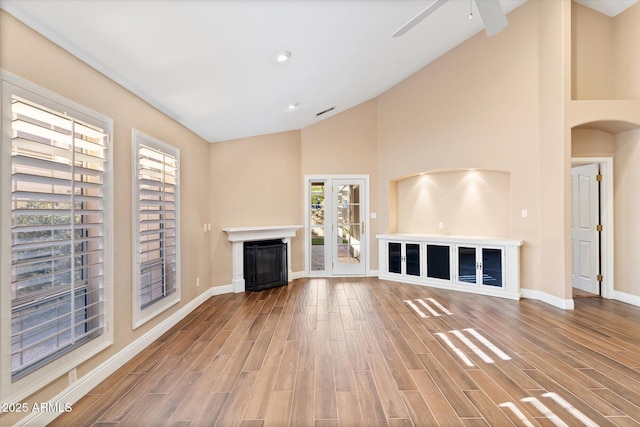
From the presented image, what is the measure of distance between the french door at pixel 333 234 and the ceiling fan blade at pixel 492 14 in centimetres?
401

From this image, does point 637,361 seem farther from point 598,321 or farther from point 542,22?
point 542,22

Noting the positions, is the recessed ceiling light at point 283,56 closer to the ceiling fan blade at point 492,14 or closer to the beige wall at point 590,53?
the ceiling fan blade at point 492,14

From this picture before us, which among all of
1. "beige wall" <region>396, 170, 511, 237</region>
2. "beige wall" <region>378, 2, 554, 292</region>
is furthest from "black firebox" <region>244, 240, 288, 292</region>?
"beige wall" <region>396, 170, 511, 237</region>

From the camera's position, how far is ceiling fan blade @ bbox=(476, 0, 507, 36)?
2228 millimetres

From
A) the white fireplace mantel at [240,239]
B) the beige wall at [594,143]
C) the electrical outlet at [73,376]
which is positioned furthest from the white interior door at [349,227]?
the electrical outlet at [73,376]

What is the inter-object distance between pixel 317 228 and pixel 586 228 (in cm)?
479

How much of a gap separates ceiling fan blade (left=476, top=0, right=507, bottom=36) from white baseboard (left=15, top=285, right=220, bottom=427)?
4.26 m

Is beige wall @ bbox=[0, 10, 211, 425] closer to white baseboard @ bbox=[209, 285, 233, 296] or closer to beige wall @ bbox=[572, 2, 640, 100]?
white baseboard @ bbox=[209, 285, 233, 296]

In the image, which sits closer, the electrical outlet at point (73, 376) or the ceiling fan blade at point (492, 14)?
the electrical outlet at point (73, 376)

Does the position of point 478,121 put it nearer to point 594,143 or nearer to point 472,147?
point 472,147

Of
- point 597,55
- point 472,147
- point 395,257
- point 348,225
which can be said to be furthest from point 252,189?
point 597,55

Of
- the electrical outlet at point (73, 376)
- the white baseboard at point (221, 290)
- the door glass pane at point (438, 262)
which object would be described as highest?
the door glass pane at point (438, 262)

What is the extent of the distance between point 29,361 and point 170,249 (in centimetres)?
188

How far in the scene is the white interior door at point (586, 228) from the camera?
4625mm
